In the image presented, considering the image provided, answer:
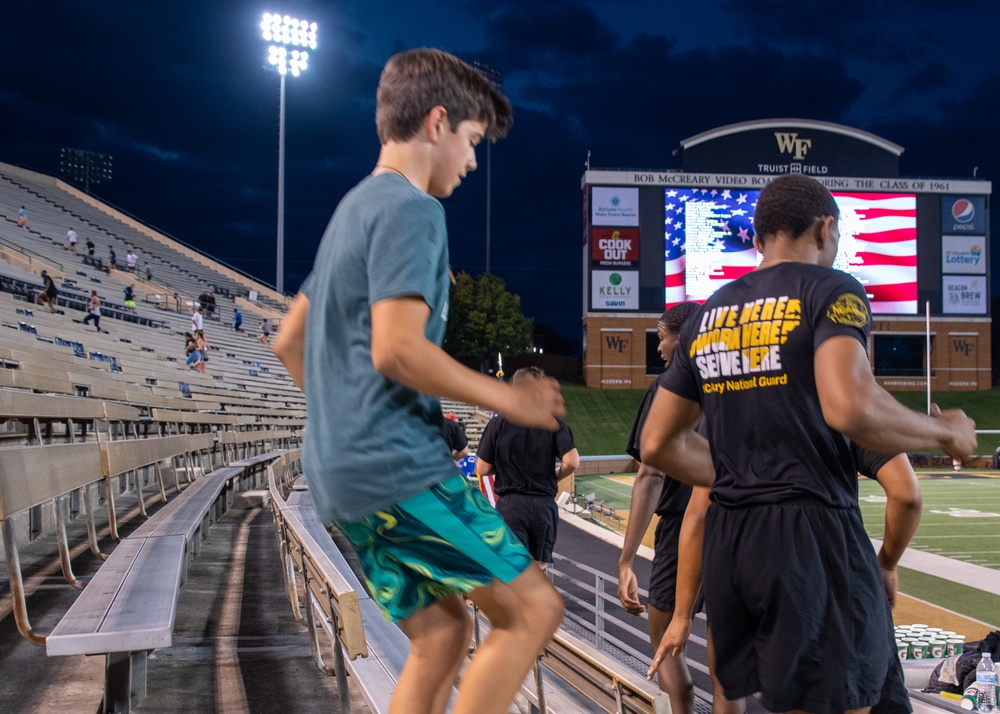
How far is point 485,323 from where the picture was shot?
184ft

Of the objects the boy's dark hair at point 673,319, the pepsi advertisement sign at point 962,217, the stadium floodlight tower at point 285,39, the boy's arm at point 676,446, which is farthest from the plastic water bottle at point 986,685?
the pepsi advertisement sign at point 962,217

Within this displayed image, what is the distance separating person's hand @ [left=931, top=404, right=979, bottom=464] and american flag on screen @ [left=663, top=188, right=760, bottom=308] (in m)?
39.8

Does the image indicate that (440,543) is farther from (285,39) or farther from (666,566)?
(285,39)

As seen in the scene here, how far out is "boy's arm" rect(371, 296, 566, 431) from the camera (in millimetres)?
1510

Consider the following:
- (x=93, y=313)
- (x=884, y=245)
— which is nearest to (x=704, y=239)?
(x=884, y=245)

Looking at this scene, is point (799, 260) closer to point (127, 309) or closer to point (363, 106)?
point (127, 309)

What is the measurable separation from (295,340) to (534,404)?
2.19 ft

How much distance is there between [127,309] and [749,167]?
Answer: 32.3 m

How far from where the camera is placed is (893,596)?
2.34 meters

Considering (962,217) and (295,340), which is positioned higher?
(962,217)

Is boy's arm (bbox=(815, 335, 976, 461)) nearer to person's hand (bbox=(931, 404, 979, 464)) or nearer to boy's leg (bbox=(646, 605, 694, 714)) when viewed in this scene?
person's hand (bbox=(931, 404, 979, 464))

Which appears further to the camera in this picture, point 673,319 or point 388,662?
point 673,319

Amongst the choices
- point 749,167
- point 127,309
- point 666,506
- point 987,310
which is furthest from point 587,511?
point 987,310

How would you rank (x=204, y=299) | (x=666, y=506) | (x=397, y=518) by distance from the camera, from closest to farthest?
1. (x=397, y=518)
2. (x=666, y=506)
3. (x=204, y=299)
